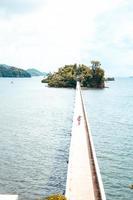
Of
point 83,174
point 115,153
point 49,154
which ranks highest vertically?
point 83,174

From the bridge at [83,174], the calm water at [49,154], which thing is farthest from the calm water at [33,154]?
the bridge at [83,174]

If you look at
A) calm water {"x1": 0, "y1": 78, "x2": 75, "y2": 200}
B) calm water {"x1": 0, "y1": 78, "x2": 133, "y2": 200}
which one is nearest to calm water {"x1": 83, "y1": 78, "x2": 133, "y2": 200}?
calm water {"x1": 0, "y1": 78, "x2": 133, "y2": 200}

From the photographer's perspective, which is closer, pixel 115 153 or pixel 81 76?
pixel 115 153

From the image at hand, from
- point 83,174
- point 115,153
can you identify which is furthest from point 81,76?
point 83,174

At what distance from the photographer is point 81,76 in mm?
186000

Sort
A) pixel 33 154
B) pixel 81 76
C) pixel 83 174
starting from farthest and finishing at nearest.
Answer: pixel 81 76 < pixel 33 154 < pixel 83 174

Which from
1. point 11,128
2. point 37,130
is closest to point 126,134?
point 37,130

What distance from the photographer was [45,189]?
109ft

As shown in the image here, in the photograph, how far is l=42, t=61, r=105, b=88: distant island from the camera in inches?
7229

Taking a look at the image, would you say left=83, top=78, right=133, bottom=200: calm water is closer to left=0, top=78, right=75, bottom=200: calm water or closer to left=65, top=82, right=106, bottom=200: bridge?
left=65, top=82, right=106, bottom=200: bridge

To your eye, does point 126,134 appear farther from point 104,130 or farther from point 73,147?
point 73,147

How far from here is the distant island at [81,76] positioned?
18362cm

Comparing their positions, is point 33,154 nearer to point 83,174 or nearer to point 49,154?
point 49,154

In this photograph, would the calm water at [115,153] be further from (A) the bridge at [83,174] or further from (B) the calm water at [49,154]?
(A) the bridge at [83,174]
